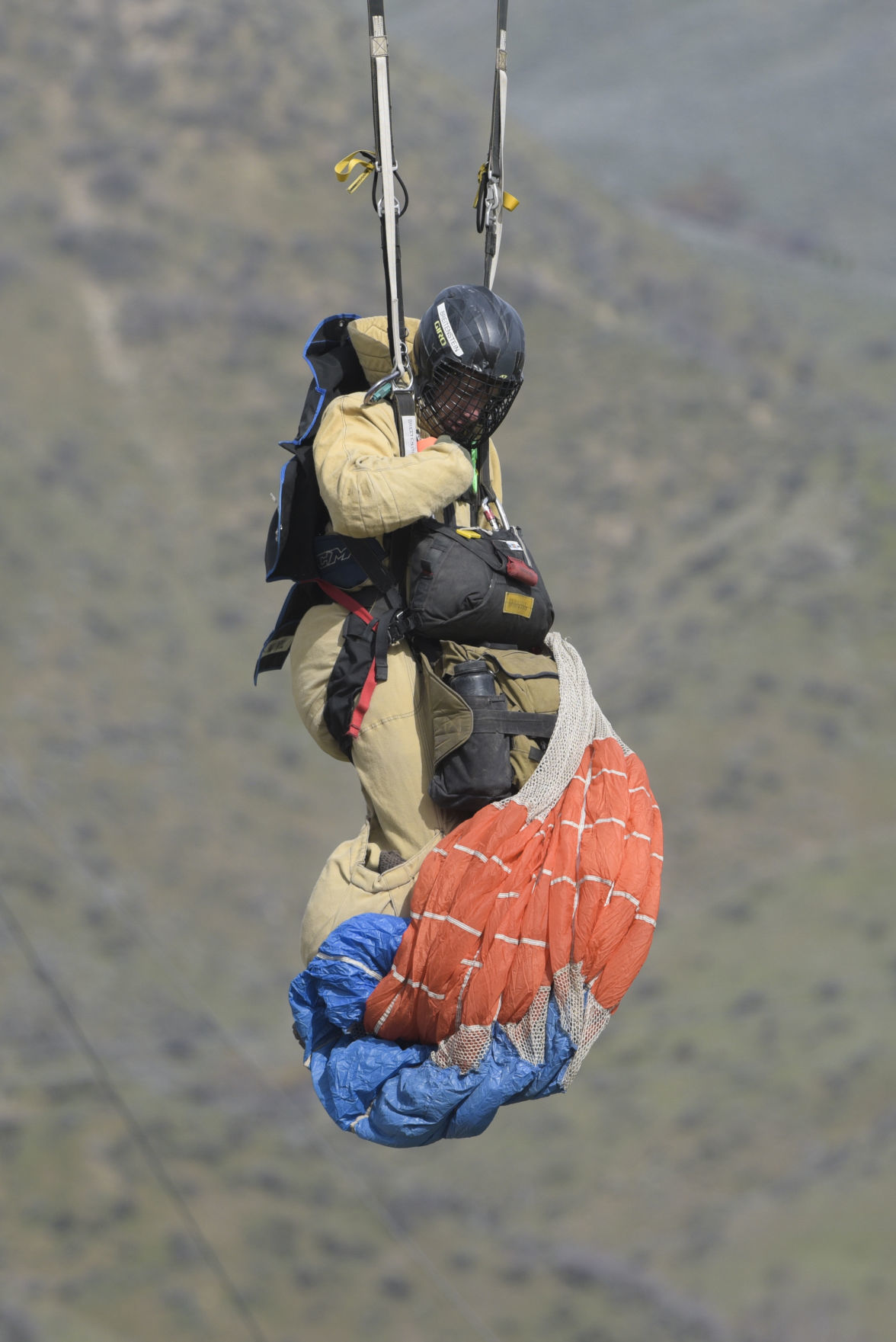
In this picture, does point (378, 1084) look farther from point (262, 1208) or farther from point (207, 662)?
point (207, 662)

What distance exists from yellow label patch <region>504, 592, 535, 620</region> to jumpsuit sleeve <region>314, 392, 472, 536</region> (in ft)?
1.49

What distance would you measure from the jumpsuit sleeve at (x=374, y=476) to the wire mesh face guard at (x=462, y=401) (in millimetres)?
188

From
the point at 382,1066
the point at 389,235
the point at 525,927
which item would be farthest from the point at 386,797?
the point at 389,235

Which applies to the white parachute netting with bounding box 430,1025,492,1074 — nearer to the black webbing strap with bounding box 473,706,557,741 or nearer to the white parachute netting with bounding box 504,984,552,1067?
the white parachute netting with bounding box 504,984,552,1067

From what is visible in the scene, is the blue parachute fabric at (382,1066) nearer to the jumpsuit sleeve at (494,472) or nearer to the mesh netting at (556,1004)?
the mesh netting at (556,1004)

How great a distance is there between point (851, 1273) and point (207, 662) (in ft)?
91.9

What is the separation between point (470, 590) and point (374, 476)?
0.58 meters

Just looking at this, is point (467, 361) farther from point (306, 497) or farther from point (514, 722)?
point (514, 722)

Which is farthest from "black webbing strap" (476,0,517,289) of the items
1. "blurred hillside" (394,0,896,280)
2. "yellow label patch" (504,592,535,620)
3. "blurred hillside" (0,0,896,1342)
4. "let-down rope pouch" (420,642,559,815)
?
"blurred hillside" (394,0,896,280)

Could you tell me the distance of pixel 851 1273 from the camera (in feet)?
133

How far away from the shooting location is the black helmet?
689 centimetres

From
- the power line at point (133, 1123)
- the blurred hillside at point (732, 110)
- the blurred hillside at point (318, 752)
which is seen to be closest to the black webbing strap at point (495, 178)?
the blurred hillside at point (318, 752)

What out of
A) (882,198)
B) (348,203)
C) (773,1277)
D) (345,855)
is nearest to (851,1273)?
(773,1277)

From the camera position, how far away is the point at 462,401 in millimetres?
7016
